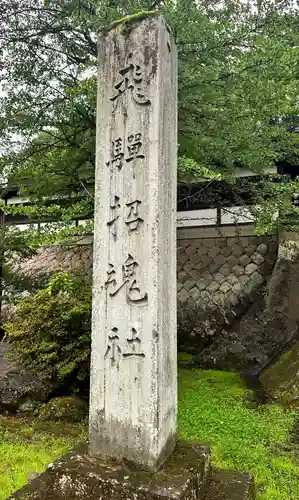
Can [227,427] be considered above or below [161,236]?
below

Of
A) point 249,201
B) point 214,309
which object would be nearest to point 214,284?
point 214,309

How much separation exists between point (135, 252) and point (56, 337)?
365cm

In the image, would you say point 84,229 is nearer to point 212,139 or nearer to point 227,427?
point 212,139

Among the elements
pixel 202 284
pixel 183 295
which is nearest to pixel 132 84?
pixel 202 284

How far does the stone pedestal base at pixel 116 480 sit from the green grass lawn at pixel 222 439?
105cm

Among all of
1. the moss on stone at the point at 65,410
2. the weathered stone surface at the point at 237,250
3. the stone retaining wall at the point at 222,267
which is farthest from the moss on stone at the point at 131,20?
the weathered stone surface at the point at 237,250

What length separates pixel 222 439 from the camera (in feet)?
16.2

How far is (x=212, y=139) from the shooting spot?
6.34 m

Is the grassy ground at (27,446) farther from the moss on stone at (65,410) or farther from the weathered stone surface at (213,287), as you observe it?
the weathered stone surface at (213,287)

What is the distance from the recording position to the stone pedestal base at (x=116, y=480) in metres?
2.49

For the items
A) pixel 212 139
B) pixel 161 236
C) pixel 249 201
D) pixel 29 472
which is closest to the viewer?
pixel 161 236

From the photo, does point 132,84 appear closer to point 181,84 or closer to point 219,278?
point 181,84

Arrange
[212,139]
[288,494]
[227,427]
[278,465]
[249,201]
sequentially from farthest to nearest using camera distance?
[249,201]
[212,139]
[227,427]
[278,465]
[288,494]

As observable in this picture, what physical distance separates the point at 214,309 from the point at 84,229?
520cm
